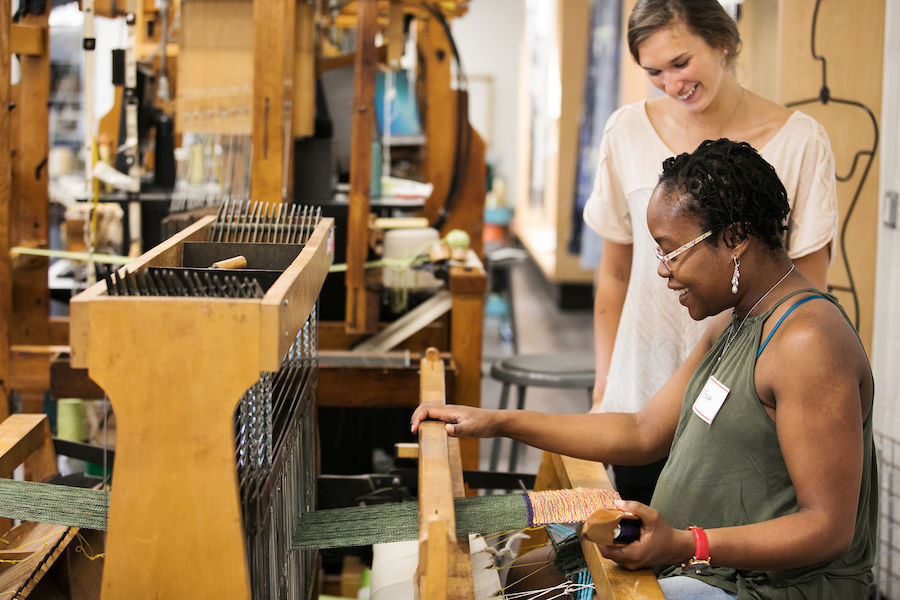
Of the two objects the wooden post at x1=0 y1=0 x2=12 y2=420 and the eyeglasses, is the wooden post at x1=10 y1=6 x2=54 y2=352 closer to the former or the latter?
the wooden post at x1=0 y1=0 x2=12 y2=420

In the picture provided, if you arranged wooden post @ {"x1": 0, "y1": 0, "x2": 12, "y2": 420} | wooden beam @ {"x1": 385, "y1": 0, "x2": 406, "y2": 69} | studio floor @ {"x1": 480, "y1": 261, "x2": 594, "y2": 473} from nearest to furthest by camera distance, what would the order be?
wooden post @ {"x1": 0, "y1": 0, "x2": 12, "y2": 420}, wooden beam @ {"x1": 385, "y1": 0, "x2": 406, "y2": 69}, studio floor @ {"x1": 480, "y1": 261, "x2": 594, "y2": 473}

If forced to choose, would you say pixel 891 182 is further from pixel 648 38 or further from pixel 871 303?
pixel 648 38

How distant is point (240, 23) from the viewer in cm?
280

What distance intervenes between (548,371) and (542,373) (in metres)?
0.02

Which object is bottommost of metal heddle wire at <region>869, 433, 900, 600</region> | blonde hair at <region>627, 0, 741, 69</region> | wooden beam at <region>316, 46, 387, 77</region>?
metal heddle wire at <region>869, 433, 900, 600</region>

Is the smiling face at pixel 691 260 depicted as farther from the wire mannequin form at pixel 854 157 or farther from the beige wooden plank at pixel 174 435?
the wire mannequin form at pixel 854 157

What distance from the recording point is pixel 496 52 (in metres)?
11.8

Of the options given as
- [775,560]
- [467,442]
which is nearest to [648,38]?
[775,560]

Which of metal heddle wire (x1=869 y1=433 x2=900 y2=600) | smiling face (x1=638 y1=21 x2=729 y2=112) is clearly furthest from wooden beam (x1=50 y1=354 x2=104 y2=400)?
metal heddle wire (x1=869 y1=433 x2=900 y2=600)

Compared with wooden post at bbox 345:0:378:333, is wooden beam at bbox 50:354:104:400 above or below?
below

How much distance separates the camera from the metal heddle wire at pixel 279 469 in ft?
3.28

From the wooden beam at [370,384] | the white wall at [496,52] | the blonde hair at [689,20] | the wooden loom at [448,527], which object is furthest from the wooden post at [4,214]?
the white wall at [496,52]

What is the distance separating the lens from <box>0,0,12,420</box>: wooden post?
2.07m

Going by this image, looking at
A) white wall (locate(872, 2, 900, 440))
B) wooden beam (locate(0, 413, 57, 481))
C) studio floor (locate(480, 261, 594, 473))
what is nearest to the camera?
wooden beam (locate(0, 413, 57, 481))
